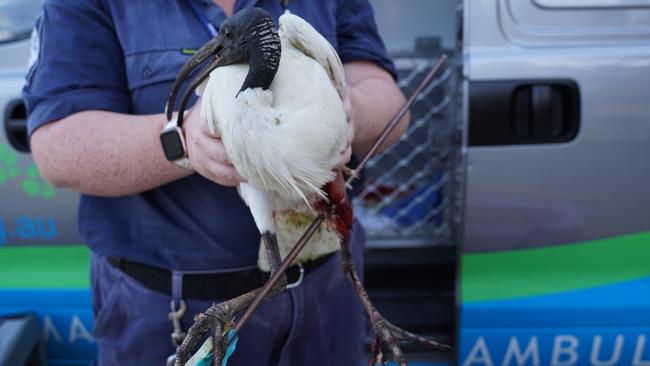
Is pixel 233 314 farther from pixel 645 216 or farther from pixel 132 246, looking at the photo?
pixel 645 216

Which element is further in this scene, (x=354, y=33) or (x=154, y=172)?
(x=354, y=33)

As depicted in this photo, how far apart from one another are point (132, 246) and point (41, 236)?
0.73m

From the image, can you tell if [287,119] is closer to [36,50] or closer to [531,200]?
[36,50]

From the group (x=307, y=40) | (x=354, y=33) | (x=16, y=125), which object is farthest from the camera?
(x=16, y=125)

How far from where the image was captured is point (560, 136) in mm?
1725

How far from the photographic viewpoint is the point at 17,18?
1.86 m

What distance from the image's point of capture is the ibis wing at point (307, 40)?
1033 mm

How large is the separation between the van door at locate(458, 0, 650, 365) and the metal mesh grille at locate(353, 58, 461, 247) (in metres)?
0.57

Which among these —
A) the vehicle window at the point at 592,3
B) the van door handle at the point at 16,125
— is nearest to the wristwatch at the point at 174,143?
the van door handle at the point at 16,125

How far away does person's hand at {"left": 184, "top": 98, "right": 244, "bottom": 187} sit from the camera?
1000 millimetres

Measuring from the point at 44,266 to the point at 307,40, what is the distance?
4.25 feet

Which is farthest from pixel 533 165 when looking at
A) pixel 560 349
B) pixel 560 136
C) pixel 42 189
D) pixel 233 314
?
pixel 42 189

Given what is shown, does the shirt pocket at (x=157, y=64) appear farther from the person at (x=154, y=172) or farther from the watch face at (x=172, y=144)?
the watch face at (x=172, y=144)

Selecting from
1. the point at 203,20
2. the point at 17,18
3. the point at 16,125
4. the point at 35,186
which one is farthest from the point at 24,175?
the point at 203,20
